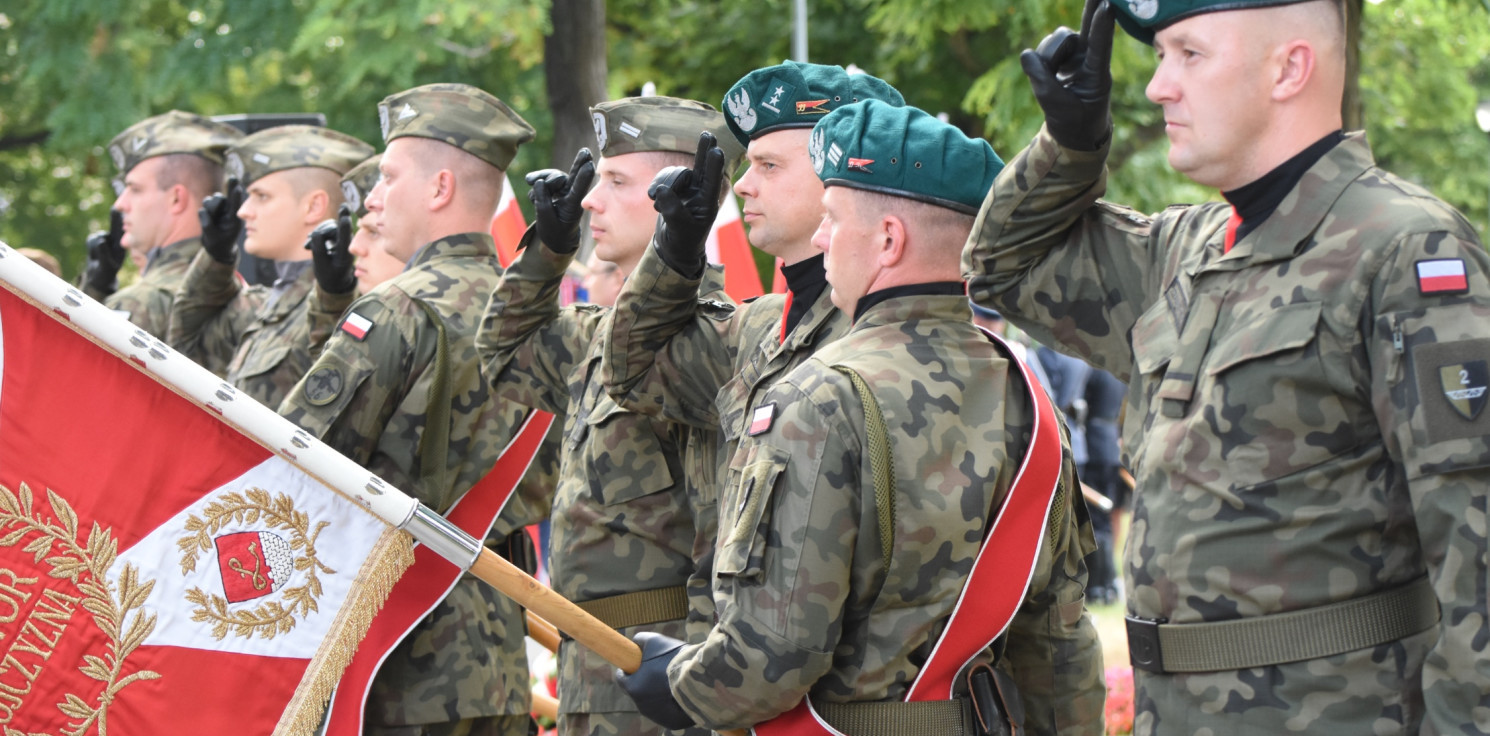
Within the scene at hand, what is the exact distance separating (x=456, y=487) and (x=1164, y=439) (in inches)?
98.1

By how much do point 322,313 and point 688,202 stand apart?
205 centimetres

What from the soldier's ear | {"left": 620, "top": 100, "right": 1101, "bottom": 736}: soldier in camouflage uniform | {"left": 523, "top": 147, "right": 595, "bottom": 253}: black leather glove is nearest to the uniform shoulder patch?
{"left": 523, "top": 147, "right": 595, "bottom": 253}: black leather glove

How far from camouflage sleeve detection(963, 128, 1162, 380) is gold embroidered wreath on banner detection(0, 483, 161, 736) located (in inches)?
75.4

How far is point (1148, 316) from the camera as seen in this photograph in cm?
270

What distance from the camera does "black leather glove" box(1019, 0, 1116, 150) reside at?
2676 millimetres

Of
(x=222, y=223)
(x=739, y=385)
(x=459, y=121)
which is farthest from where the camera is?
(x=222, y=223)

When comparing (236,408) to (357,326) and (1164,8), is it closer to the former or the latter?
(357,326)

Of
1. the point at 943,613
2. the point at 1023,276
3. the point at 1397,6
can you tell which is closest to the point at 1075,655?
the point at 943,613

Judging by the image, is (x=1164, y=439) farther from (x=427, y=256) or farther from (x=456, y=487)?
(x=427, y=256)

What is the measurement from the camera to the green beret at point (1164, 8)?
2.44 m

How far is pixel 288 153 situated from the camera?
20.7ft

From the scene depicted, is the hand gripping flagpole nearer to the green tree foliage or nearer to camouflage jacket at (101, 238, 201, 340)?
camouflage jacket at (101, 238, 201, 340)

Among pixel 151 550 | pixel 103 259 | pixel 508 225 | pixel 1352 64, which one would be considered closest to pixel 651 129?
pixel 151 550

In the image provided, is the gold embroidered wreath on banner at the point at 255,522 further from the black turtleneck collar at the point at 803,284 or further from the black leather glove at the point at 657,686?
the black turtleneck collar at the point at 803,284
